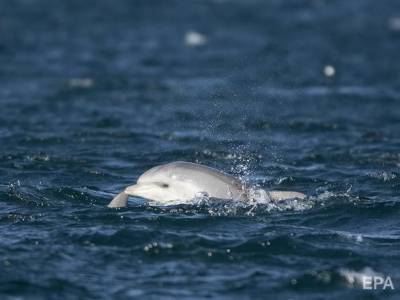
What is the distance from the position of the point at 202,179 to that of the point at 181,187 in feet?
0.94

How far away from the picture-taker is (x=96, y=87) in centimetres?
2675

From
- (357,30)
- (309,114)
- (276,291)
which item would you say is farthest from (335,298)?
(357,30)

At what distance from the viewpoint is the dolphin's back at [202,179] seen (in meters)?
13.1

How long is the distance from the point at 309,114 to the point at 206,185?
997 centimetres

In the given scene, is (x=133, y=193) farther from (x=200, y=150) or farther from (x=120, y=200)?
(x=200, y=150)

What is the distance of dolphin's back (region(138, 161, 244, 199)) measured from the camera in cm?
1313

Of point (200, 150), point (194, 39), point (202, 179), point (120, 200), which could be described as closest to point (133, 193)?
point (120, 200)

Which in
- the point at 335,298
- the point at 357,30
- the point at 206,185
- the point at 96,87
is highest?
the point at 357,30

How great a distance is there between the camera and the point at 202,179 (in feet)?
43.3

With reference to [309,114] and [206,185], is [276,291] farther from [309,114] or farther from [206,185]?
[309,114]

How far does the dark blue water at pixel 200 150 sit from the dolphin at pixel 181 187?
0.14 m

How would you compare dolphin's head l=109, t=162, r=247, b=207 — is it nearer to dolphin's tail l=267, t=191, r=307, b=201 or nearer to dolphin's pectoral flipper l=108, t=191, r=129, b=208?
dolphin's pectoral flipper l=108, t=191, r=129, b=208

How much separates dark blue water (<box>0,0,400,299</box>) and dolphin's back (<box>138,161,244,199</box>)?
15cm

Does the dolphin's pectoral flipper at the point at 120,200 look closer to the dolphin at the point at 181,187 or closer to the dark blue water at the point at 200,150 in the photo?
the dolphin at the point at 181,187
